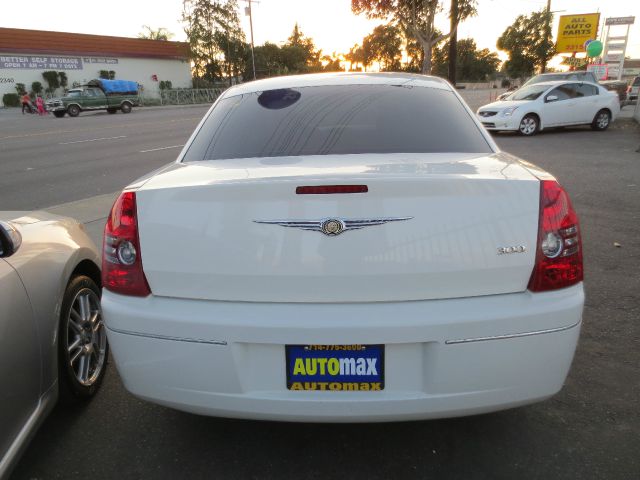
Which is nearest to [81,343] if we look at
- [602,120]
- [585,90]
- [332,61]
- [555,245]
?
[555,245]

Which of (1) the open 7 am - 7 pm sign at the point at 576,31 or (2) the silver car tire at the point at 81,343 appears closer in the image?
(2) the silver car tire at the point at 81,343

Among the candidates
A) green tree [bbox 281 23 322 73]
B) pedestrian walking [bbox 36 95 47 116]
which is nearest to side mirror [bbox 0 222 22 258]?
pedestrian walking [bbox 36 95 47 116]

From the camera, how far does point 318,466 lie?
2277mm

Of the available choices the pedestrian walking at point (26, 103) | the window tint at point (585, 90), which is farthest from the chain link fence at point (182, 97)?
the window tint at point (585, 90)

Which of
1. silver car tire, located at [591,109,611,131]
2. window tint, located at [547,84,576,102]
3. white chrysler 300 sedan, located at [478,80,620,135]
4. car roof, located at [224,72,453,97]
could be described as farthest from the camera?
silver car tire, located at [591,109,611,131]

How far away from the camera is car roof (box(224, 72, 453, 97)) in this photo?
3273mm

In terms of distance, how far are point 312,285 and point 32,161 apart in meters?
12.0

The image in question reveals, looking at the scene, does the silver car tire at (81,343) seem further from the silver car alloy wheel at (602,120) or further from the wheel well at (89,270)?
the silver car alloy wheel at (602,120)

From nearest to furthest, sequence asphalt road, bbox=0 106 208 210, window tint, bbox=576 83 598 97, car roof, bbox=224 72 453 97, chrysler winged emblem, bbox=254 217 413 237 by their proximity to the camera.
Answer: chrysler winged emblem, bbox=254 217 413 237
car roof, bbox=224 72 453 97
asphalt road, bbox=0 106 208 210
window tint, bbox=576 83 598 97

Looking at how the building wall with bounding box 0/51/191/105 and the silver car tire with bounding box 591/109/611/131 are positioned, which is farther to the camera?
the building wall with bounding box 0/51/191/105

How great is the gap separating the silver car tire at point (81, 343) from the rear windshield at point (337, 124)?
3.01ft

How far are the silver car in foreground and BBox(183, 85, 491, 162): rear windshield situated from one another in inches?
32.5

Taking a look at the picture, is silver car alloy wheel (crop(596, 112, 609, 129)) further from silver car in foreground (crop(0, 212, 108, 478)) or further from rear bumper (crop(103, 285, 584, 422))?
silver car in foreground (crop(0, 212, 108, 478))

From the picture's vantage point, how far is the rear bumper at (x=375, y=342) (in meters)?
1.90
